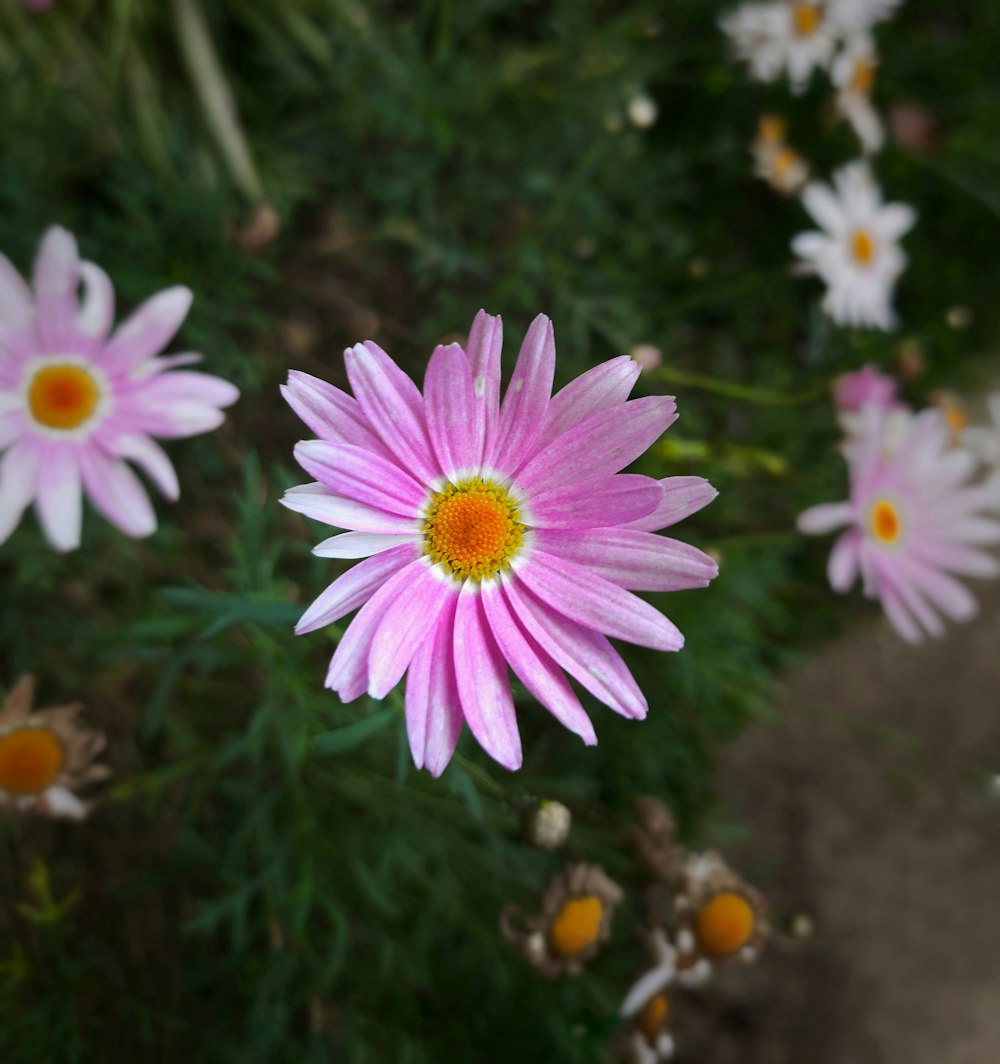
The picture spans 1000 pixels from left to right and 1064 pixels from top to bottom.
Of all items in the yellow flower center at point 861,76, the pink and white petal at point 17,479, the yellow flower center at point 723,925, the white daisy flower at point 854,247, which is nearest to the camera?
the pink and white petal at point 17,479

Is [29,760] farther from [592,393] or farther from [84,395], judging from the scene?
[592,393]

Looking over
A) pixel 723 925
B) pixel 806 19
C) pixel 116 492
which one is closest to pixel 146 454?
pixel 116 492

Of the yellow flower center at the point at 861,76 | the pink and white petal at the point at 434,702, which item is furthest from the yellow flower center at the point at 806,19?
the pink and white petal at the point at 434,702

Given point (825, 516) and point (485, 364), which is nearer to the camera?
point (485, 364)

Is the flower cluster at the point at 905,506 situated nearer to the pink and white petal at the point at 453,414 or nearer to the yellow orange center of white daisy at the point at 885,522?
the yellow orange center of white daisy at the point at 885,522

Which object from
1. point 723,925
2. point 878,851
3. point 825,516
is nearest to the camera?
point 723,925

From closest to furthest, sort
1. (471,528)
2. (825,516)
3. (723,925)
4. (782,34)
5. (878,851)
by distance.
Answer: (471,528) < (723,925) < (825,516) < (782,34) < (878,851)

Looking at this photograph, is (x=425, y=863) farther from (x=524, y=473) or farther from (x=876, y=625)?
(x=876, y=625)

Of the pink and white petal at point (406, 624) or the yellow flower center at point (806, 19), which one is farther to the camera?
the yellow flower center at point (806, 19)
